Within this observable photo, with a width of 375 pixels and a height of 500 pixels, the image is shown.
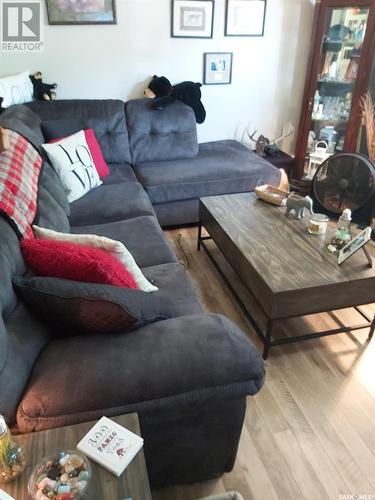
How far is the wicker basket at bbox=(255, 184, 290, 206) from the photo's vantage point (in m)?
2.34

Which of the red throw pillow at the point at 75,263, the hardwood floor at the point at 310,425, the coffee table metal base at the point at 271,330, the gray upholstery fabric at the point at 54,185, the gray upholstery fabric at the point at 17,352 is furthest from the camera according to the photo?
the gray upholstery fabric at the point at 54,185

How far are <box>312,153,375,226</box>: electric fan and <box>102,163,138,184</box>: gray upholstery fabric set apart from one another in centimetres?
143

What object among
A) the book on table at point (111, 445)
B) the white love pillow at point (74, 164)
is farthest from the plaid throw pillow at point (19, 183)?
the book on table at point (111, 445)

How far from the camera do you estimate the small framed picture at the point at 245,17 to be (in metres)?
3.17

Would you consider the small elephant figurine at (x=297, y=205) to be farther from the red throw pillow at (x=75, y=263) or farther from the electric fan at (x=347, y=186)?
the red throw pillow at (x=75, y=263)

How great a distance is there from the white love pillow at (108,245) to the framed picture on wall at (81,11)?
2144 millimetres

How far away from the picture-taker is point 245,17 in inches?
127

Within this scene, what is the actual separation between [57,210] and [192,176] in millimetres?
1188

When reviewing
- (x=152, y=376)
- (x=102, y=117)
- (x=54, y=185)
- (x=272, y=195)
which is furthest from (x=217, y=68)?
(x=152, y=376)

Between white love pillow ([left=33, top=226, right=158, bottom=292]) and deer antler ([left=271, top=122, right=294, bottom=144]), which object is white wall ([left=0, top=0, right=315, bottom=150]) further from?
white love pillow ([left=33, top=226, right=158, bottom=292])

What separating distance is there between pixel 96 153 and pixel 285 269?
5.52 feet

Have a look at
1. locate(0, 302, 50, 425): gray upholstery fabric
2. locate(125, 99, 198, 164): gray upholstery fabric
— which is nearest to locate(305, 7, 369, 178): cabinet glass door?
locate(125, 99, 198, 164): gray upholstery fabric

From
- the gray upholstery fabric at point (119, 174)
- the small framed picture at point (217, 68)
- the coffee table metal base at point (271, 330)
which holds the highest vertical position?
the small framed picture at point (217, 68)

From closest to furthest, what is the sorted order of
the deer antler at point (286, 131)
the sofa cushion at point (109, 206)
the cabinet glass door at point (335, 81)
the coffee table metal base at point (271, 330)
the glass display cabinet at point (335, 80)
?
the coffee table metal base at point (271, 330) < the sofa cushion at point (109, 206) < the glass display cabinet at point (335, 80) < the cabinet glass door at point (335, 81) < the deer antler at point (286, 131)
